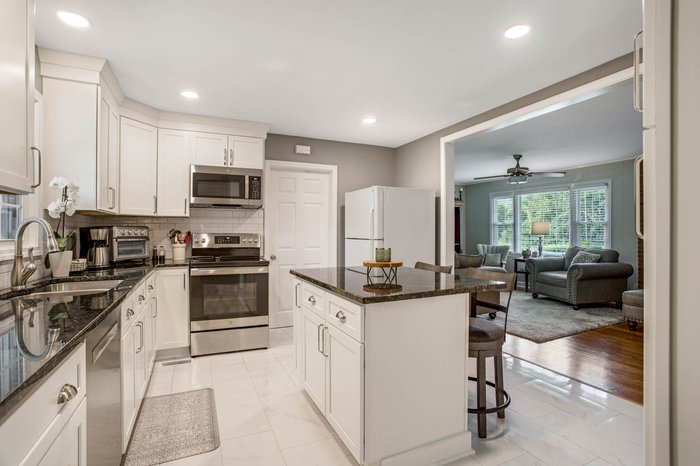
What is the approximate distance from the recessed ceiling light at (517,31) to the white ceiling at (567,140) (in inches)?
35.9

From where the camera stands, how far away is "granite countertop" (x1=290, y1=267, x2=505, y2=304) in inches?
69.2

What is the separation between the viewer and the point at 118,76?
2877 millimetres

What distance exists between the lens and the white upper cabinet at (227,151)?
3.84 meters

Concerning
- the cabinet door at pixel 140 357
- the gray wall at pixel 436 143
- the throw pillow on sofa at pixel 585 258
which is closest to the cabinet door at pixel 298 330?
the cabinet door at pixel 140 357

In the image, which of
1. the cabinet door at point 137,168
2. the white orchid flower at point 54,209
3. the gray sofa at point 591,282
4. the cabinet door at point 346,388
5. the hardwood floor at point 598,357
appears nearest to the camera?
the cabinet door at point 346,388

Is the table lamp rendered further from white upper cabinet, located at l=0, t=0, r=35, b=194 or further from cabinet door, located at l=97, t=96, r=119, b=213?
white upper cabinet, located at l=0, t=0, r=35, b=194

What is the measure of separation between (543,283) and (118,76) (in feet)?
21.8

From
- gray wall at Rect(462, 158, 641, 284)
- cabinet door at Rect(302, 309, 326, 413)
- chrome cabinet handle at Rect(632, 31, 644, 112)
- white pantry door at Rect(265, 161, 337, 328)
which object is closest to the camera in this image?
chrome cabinet handle at Rect(632, 31, 644, 112)

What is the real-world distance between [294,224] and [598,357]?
11.6 feet

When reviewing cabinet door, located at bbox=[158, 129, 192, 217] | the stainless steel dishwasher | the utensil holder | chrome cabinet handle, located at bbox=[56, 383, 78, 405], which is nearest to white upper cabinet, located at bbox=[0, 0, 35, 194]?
the stainless steel dishwasher

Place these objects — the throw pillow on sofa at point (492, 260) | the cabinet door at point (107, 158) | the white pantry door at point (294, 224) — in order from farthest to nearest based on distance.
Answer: the throw pillow on sofa at point (492, 260), the white pantry door at point (294, 224), the cabinet door at point (107, 158)

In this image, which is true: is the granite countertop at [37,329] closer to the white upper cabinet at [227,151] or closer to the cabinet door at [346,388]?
the cabinet door at [346,388]

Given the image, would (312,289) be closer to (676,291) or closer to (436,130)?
(676,291)

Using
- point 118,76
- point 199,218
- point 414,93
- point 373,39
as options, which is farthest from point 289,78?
point 199,218
